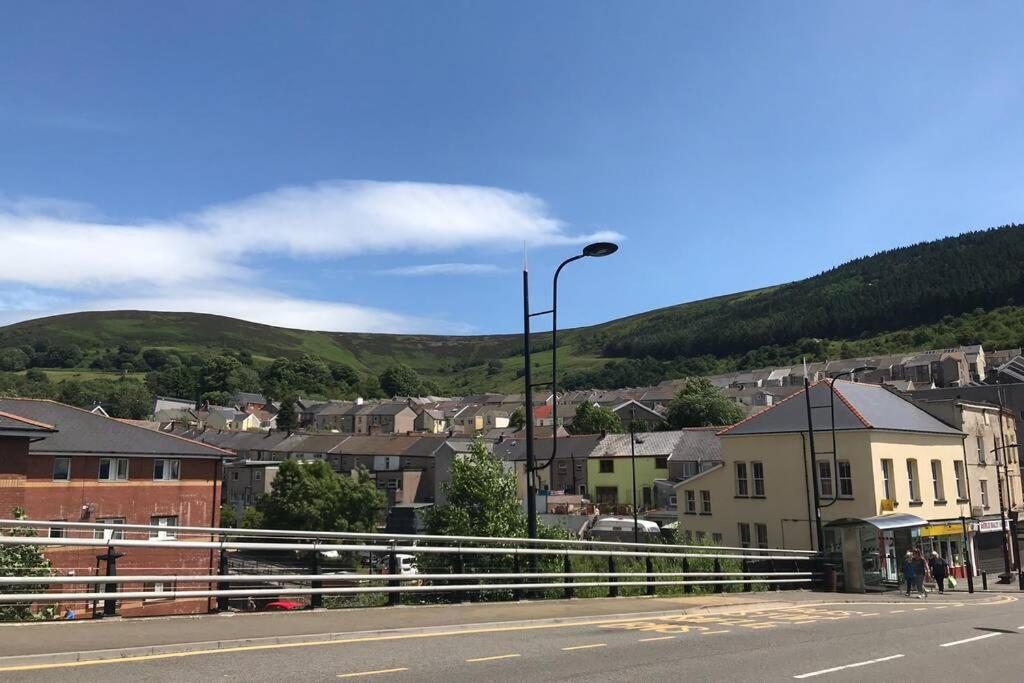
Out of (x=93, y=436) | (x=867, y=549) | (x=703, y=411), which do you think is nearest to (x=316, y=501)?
(x=93, y=436)

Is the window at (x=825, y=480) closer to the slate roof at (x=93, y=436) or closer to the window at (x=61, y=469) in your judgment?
the slate roof at (x=93, y=436)

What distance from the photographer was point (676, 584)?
1795cm

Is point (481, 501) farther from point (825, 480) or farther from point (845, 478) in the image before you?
point (845, 478)

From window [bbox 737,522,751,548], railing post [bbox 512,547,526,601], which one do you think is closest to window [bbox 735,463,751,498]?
window [bbox 737,522,751,548]

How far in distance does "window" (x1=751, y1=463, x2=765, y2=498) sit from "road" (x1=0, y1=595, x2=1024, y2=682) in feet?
62.3

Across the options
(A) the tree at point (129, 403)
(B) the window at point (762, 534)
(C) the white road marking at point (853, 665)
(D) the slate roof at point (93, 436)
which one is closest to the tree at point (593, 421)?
(B) the window at point (762, 534)

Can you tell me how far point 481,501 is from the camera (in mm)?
29906

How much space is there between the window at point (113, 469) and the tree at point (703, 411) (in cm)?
7694

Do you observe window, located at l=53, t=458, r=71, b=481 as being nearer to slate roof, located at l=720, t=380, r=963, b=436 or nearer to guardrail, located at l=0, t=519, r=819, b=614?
guardrail, located at l=0, t=519, r=819, b=614

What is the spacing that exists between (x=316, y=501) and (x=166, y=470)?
2331 centimetres

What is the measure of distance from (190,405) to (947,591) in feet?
546

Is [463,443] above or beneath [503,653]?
above

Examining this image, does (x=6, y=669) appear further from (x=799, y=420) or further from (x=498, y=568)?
(x=799, y=420)

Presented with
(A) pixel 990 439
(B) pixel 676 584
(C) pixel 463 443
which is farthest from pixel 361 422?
(B) pixel 676 584
